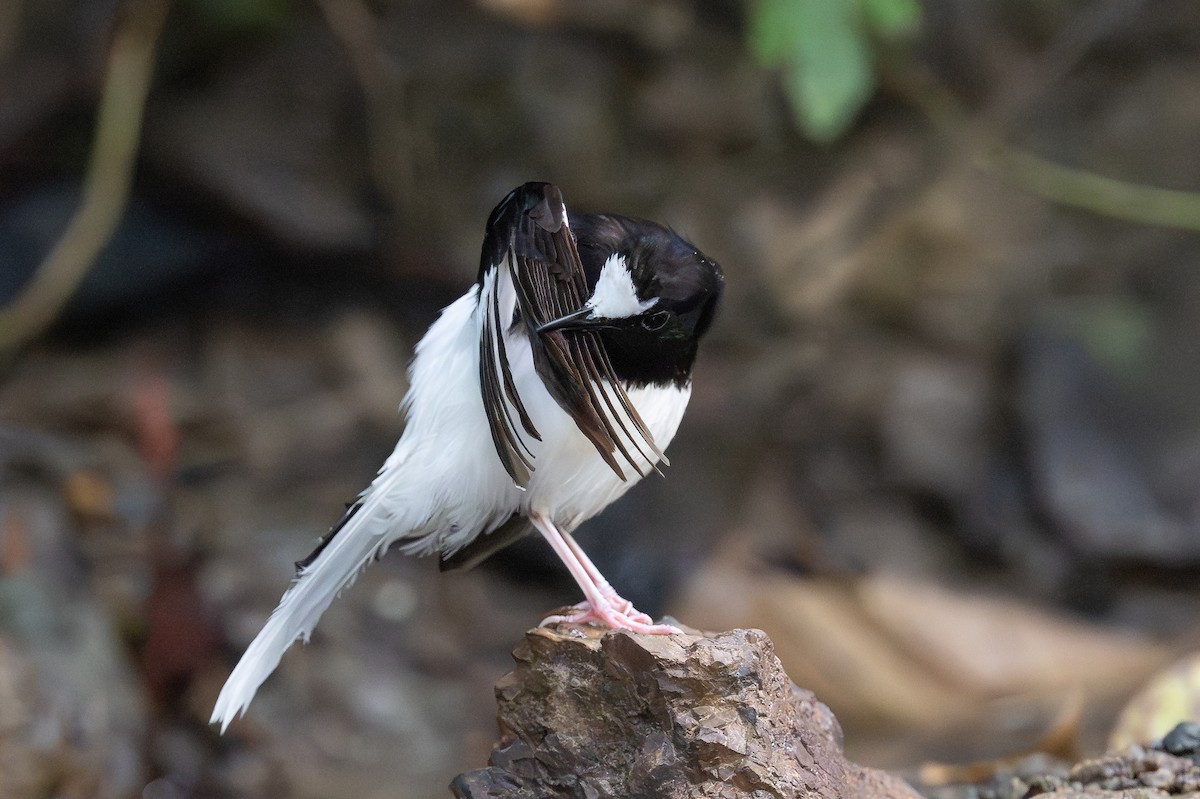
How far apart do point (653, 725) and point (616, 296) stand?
35.3 inches

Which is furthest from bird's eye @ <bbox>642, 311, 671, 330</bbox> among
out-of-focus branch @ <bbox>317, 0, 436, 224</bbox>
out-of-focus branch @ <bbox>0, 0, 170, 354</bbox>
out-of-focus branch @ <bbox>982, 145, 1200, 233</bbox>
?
out-of-focus branch @ <bbox>982, 145, 1200, 233</bbox>

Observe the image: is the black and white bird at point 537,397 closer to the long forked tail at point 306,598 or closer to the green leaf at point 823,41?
the long forked tail at point 306,598

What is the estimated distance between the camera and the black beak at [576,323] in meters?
2.47

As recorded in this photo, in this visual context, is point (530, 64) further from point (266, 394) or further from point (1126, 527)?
point (1126, 527)

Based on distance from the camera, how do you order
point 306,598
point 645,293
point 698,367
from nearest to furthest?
1. point 645,293
2. point 306,598
3. point 698,367

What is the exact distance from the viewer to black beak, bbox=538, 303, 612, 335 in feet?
8.10

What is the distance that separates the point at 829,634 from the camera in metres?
5.50

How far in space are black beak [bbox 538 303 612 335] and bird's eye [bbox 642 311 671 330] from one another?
15cm

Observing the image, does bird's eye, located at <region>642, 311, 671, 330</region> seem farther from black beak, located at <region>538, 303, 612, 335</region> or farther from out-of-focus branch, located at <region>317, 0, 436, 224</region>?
out-of-focus branch, located at <region>317, 0, 436, 224</region>

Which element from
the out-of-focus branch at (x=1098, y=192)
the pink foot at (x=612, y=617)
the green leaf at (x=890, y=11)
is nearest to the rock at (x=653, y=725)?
the pink foot at (x=612, y=617)

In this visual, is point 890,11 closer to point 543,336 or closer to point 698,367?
point 543,336

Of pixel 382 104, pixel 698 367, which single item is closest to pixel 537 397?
pixel 382 104

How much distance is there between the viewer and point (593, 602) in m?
2.86

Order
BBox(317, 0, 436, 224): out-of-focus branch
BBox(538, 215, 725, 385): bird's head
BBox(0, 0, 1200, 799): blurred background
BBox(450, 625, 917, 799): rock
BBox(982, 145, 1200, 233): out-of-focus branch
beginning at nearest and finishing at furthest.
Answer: BBox(450, 625, 917, 799): rock, BBox(538, 215, 725, 385): bird's head, BBox(0, 0, 1200, 799): blurred background, BBox(317, 0, 436, 224): out-of-focus branch, BBox(982, 145, 1200, 233): out-of-focus branch
